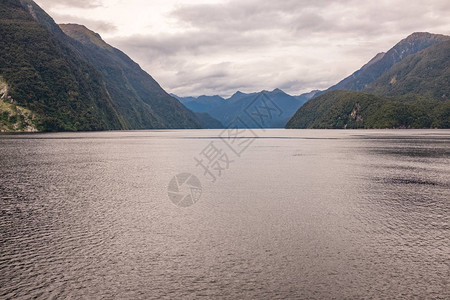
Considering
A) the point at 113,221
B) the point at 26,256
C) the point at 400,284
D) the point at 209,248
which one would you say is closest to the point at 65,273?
the point at 26,256

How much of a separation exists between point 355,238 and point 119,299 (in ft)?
47.2

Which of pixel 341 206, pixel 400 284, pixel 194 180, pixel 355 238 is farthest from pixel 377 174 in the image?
pixel 400 284

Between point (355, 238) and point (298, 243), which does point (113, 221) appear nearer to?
point (298, 243)

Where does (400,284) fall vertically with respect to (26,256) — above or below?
below

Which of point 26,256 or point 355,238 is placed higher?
point 26,256

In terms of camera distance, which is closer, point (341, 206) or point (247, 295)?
point (247, 295)

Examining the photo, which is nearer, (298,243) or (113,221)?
(298,243)

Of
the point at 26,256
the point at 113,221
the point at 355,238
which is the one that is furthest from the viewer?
the point at 113,221

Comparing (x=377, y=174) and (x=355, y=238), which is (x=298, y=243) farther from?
(x=377, y=174)

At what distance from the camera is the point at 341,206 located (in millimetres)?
29875

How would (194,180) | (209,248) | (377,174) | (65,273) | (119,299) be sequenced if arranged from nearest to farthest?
(119,299) < (65,273) < (209,248) < (194,180) < (377,174)

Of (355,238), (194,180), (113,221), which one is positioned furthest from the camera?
(194,180)

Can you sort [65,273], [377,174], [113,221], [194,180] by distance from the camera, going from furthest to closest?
[377,174]
[194,180]
[113,221]
[65,273]

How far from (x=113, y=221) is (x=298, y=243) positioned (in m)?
13.5
